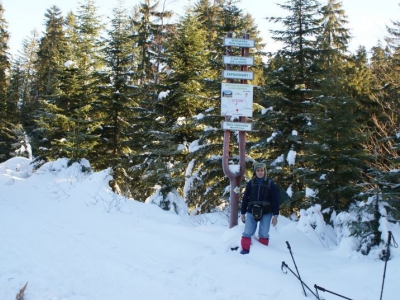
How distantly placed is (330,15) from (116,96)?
15868 mm

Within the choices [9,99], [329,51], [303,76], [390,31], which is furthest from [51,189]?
[9,99]

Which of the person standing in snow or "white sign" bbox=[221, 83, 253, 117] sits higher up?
"white sign" bbox=[221, 83, 253, 117]

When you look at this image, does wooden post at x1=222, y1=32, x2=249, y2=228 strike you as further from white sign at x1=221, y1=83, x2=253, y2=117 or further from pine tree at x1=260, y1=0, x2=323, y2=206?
pine tree at x1=260, y1=0, x2=323, y2=206

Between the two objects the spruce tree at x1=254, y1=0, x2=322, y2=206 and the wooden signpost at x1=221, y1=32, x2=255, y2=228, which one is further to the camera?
the spruce tree at x1=254, y1=0, x2=322, y2=206

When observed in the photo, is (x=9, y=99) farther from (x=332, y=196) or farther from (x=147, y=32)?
(x=332, y=196)

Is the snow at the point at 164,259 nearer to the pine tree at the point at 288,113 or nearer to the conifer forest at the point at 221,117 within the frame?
the conifer forest at the point at 221,117

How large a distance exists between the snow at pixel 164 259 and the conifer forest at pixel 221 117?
3.43 feet

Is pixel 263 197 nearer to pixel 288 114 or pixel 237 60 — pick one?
pixel 237 60

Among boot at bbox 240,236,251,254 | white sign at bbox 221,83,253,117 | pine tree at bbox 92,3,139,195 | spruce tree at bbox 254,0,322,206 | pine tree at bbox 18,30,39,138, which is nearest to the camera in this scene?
boot at bbox 240,236,251,254

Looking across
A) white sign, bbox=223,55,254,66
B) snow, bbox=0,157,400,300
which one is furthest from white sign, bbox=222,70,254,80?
snow, bbox=0,157,400,300

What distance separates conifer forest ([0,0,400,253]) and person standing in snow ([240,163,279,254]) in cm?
172

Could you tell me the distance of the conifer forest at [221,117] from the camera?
27.9 feet

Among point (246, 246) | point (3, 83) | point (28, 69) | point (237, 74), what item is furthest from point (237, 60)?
point (28, 69)

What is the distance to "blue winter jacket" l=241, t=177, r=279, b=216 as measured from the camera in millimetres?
6578
